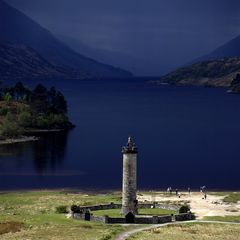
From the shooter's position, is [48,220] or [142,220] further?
[142,220]

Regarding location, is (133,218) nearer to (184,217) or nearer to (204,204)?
(184,217)

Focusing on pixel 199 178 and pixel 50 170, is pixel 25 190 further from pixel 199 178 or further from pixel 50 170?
pixel 199 178

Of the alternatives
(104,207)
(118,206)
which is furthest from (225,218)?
(104,207)

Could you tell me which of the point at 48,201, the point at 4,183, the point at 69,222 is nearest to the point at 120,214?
the point at 69,222

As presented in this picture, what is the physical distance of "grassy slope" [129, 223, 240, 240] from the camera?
80.6 meters

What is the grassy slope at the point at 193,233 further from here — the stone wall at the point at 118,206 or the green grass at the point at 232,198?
the green grass at the point at 232,198

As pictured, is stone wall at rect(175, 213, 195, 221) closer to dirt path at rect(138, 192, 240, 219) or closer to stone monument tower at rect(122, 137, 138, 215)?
dirt path at rect(138, 192, 240, 219)

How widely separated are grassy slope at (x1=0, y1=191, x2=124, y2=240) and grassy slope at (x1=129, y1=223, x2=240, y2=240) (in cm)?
460

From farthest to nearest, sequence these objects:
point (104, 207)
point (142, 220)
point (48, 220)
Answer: point (104, 207) → point (142, 220) → point (48, 220)

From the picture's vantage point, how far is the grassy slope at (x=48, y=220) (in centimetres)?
8112

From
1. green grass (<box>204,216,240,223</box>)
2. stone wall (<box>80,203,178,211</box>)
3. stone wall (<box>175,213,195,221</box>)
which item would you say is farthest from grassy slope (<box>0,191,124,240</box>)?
green grass (<box>204,216,240,223</box>)

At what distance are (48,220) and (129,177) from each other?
12.8m

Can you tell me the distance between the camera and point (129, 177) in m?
95.4

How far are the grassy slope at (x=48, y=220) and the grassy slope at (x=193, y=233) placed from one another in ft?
15.1
